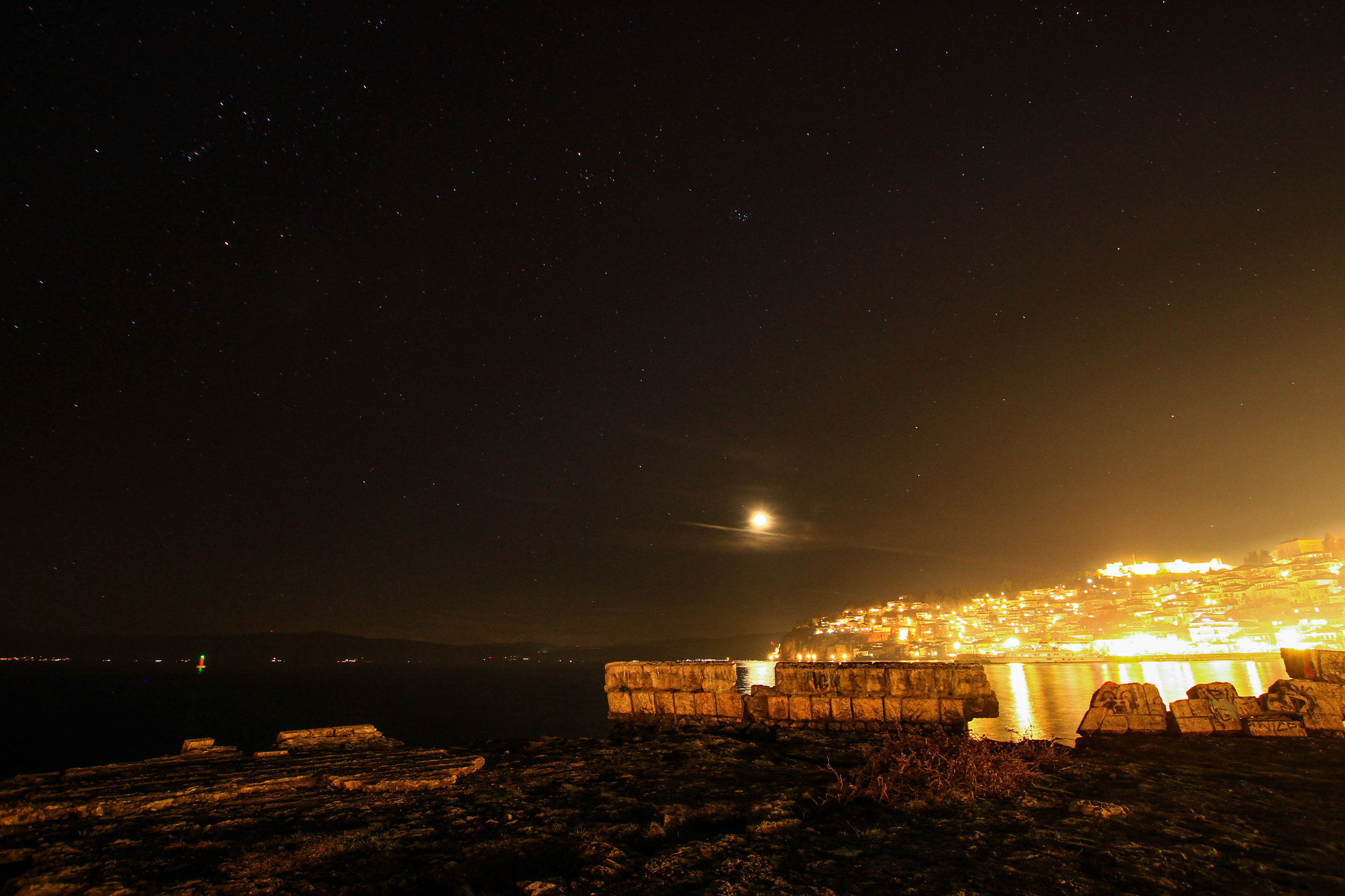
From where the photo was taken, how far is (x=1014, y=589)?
530 ft

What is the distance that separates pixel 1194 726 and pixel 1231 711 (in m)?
0.50

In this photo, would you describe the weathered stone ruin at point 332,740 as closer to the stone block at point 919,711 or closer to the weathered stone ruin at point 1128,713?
the stone block at point 919,711

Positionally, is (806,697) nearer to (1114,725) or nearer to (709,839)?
(1114,725)

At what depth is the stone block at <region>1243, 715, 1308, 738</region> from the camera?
23.0ft

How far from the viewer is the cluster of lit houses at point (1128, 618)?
97.0 meters

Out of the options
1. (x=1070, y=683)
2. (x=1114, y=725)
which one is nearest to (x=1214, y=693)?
(x=1114, y=725)

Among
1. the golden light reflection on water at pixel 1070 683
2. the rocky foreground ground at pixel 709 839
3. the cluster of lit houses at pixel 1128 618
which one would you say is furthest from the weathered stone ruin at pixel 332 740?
the cluster of lit houses at pixel 1128 618

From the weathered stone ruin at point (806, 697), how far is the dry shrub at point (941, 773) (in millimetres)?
2180

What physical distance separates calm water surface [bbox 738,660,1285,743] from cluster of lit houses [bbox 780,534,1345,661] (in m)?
14.1

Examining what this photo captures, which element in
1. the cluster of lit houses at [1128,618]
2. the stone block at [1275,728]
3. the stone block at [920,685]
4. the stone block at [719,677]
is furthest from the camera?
the cluster of lit houses at [1128,618]

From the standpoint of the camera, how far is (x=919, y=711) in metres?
7.75

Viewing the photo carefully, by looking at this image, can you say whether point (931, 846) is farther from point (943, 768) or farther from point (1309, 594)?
point (1309, 594)

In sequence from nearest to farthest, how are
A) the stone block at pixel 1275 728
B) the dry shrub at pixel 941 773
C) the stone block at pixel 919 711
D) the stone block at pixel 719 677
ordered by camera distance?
the dry shrub at pixel 941 773
the stone block at pixel 1275 728
the stone block at pixel 919 711
the stone block at pixel 719 677

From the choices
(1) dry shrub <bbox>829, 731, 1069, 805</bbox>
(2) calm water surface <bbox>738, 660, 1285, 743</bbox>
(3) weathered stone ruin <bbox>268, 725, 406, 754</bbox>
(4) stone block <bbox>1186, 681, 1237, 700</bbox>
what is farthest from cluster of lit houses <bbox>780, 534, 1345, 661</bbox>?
(1) dry shrub <bbox>829, 731, 1069, 805</bbox>
